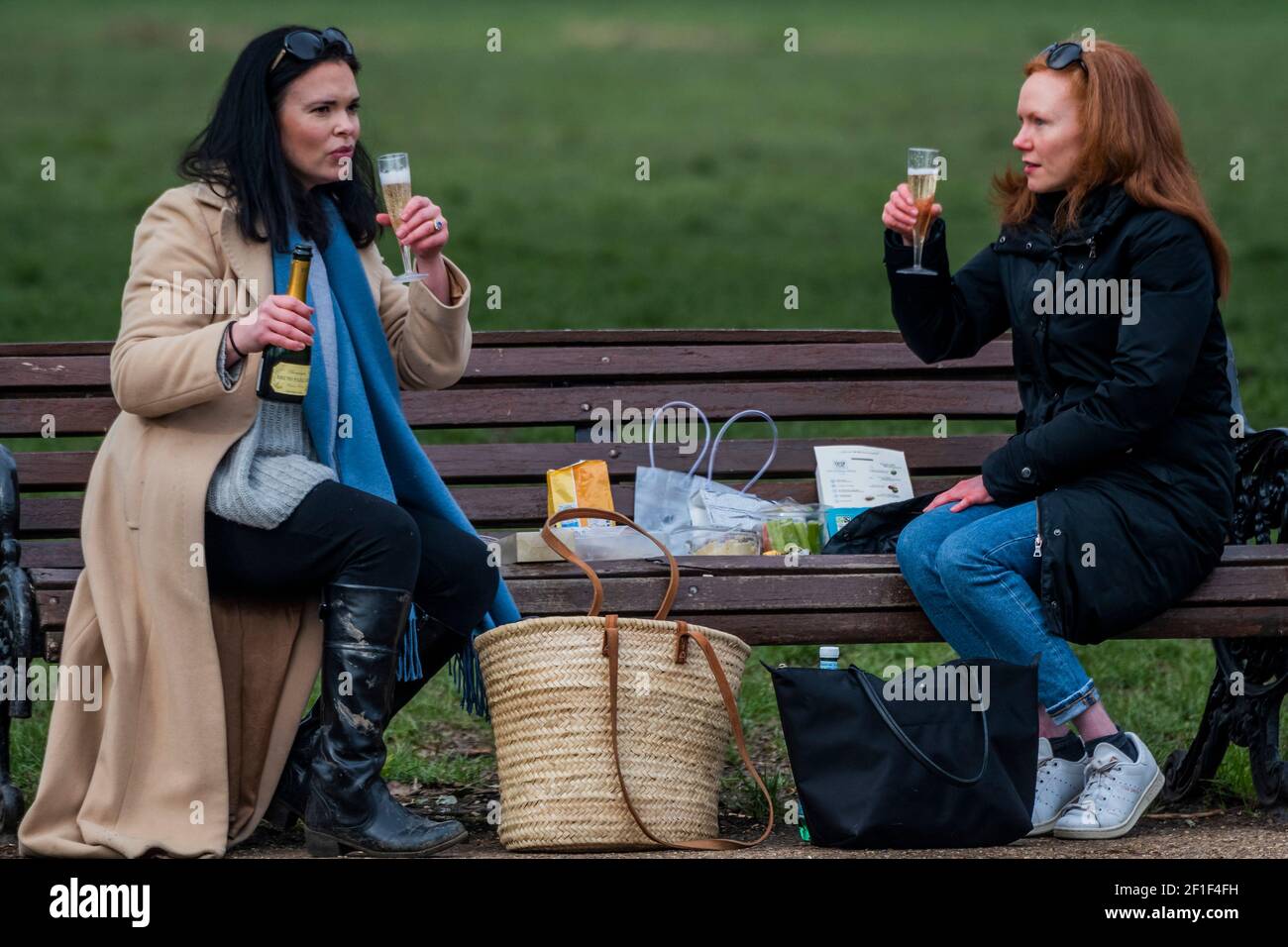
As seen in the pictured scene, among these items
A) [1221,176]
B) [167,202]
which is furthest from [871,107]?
Answer: [167,202]

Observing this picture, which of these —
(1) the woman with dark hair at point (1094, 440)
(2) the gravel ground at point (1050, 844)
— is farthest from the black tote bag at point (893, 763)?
(1) the woman with dark hair at point (1094, 440)

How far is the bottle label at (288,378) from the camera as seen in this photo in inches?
175

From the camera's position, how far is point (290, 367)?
14.6 ft

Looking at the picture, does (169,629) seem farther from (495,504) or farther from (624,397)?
(624,397)

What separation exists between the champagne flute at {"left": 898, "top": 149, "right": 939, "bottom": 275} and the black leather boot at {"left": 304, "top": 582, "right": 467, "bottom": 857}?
1.49 m

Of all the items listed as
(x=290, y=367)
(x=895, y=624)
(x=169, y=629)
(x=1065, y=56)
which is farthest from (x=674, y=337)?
(x=169, y=629)

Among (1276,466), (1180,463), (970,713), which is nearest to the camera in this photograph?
(970,713)

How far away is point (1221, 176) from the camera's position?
714 inches

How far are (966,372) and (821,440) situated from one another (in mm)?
505

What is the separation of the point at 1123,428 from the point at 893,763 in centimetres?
92

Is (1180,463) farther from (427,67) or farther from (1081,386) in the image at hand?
(427,67)

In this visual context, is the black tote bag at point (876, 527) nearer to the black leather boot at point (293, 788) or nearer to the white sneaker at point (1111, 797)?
the white sneaker at point (1111, 797)

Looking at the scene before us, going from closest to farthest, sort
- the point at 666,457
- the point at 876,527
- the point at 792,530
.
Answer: the point at 876,527
the point at 792,530
the point at 666,457

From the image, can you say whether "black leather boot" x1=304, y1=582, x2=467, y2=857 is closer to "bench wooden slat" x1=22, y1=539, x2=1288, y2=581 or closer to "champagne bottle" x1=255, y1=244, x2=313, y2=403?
"champagne bottle" x1=255, y1=244, x2=313, y2=403
